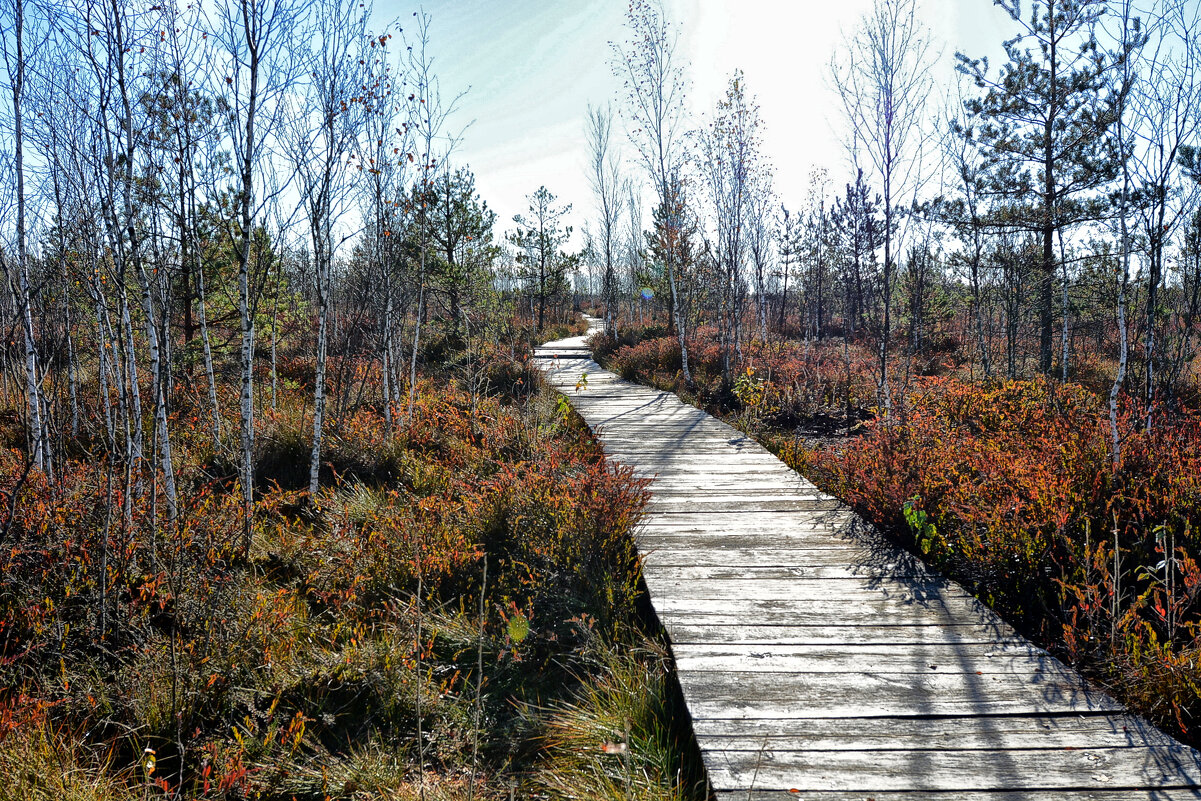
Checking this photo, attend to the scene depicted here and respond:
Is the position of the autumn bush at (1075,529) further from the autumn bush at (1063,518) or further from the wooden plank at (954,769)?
the wooden plank at (954,769)

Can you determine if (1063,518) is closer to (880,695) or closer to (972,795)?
(880,695)

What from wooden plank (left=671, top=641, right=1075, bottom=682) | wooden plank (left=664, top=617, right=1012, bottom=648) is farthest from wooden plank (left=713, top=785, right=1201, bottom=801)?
wooden plank (left=664, top=617, right=1012, bottom=648)

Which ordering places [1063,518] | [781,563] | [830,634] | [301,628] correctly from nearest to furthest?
1. [830,634]
2. [1063,518]
3. [781,563]
4. [301,628]

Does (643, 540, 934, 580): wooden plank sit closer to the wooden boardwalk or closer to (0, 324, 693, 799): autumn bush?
the wooden boardwalk

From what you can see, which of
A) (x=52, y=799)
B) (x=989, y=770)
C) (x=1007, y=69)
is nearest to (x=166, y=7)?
(x=52, y=799)

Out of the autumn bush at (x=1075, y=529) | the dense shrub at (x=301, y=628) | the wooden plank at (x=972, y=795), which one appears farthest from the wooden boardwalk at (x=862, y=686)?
the dense shrub at (x=301, y=628)

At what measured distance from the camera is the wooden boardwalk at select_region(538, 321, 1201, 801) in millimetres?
1871

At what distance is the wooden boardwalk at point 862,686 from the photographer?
1871mm

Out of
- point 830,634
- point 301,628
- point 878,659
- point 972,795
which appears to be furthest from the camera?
point 301,628

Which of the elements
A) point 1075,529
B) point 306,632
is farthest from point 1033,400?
point 306,632

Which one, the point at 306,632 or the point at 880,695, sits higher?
the point at 880,695

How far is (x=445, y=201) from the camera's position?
15.6 meters

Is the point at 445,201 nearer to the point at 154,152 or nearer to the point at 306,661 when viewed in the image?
the point at 154,152

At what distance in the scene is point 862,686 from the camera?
2355mm
